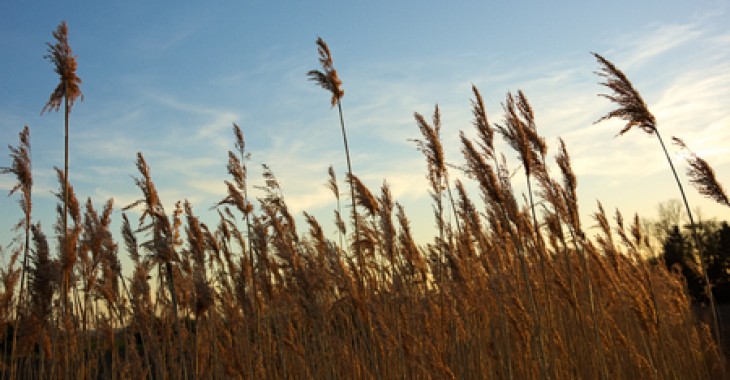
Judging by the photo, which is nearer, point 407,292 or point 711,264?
point 407,292

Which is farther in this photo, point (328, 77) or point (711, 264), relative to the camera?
point (711, 264)

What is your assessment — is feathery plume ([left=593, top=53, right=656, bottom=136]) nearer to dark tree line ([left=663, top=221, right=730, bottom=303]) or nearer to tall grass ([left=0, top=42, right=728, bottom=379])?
tall grass ([left=0, top=42, right=728, bottom=379])

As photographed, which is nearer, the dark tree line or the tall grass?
the tall grass

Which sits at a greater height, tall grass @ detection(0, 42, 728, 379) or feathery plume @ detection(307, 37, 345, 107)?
feathery plume @ detection(307, 37, 345, 107)

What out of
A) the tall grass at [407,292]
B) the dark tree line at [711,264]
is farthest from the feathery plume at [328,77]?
the dark tree line at [711,264]

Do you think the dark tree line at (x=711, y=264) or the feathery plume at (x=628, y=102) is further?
the dark tree line at (x=711, y=264)

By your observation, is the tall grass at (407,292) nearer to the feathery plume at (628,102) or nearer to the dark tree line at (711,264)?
the feathery plume at (628,102)

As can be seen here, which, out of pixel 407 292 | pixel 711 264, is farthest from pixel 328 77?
pixel 711 264

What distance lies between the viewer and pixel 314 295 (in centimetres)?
379

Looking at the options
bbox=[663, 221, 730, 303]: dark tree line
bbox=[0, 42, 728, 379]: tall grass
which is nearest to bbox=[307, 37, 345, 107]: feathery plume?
bbox=[0, 42, 728, 379]: tall grass

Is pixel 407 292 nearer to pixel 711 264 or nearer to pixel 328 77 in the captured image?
→ pixel 328 77

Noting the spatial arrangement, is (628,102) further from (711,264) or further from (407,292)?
(711,264)

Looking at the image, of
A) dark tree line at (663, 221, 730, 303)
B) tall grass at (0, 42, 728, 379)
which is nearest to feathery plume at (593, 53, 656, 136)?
tall grass at (0, 42, 728, 379)

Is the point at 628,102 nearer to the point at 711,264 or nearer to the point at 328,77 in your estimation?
the point at 328,77
